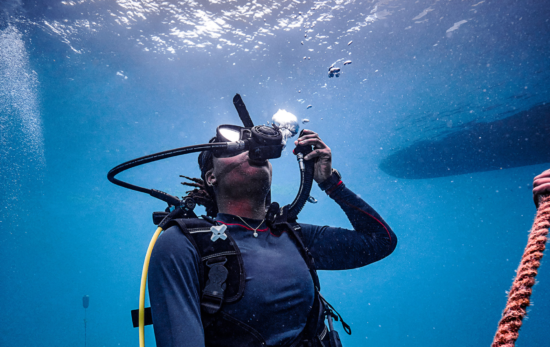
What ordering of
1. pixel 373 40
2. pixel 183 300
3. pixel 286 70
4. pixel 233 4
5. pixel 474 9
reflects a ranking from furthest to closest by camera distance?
pixel 286 70
pixel 373 40
pixel 474 9
pixel 233 4
pixel 183 300

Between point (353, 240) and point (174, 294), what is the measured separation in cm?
188

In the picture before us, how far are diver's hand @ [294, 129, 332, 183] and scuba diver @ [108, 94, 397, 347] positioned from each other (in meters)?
0.01

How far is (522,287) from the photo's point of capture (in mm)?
845

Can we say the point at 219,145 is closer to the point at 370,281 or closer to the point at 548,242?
the point at 548,242

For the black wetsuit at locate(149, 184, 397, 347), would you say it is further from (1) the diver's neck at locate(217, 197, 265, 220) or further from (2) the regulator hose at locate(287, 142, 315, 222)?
(2) the regulator hose at locate(287, 142, 315, 222)

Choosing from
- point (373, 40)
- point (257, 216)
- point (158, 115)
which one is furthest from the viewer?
point (158, 115)

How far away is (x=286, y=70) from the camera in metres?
11.9

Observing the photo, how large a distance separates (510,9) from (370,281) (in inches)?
5000

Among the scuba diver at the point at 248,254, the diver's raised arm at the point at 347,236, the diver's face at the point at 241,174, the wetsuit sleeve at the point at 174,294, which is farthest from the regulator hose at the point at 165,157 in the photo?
the diver's raised arm at the point at 347,236

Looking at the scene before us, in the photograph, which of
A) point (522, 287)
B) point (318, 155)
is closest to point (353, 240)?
point (318, 155)

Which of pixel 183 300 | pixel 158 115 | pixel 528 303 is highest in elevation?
pixel 158 115

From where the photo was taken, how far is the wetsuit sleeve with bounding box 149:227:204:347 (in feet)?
4.93

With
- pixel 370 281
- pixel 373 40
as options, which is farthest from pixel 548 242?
pixel 370 281

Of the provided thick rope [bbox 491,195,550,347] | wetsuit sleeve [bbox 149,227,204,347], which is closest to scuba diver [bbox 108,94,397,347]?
wetsuit sleeve [bbox 149,227,204,347]
